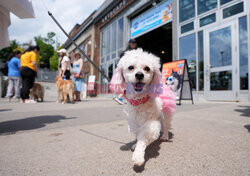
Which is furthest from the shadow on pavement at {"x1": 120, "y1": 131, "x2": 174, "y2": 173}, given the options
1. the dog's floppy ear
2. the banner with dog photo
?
the banner with dog photo

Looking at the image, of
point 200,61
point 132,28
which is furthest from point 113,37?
point 200,61

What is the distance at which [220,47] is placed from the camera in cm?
639

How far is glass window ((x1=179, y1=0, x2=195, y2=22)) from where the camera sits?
7.37m

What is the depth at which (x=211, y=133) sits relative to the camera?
2.04 meters

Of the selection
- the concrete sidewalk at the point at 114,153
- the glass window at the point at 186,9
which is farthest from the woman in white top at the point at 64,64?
the glass window at the point at 186,9

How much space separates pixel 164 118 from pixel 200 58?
6.25m

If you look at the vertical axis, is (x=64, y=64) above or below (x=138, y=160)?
above

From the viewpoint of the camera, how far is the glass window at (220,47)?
6.13 m

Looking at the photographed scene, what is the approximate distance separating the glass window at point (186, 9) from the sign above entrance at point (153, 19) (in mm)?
624

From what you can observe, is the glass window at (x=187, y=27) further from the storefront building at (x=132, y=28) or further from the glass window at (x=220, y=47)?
the glass window at (x=220, y=47)

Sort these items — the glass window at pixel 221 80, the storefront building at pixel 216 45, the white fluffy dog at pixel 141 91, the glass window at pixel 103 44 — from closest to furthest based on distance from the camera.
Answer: the white fluffy dog at pixel 141 91, the storefront building at pixel 216 45, the glass window at pixel 221 80, the glass window at pixel 103 44

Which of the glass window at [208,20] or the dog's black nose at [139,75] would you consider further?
the glass window at [208,20]

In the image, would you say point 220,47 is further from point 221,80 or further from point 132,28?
point 132,28

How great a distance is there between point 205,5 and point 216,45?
1.96m
